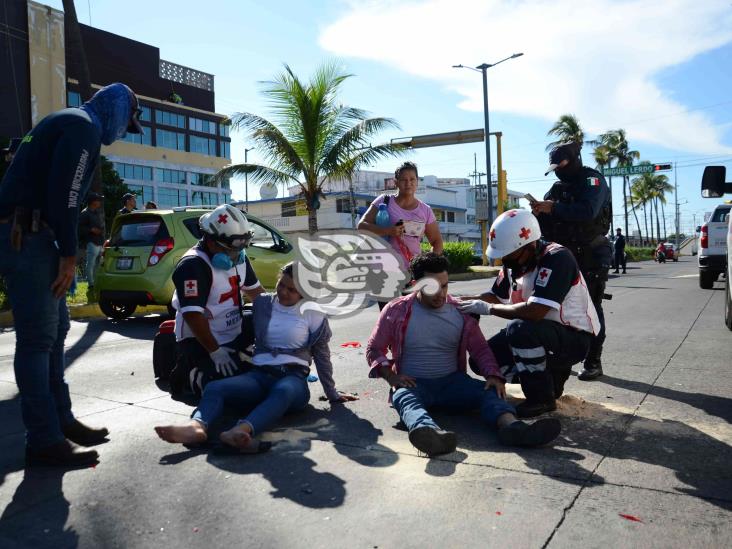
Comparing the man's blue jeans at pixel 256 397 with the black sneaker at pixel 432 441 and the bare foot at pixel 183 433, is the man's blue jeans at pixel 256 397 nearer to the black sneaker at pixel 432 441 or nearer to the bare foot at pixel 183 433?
the bare foot at pixel 183 433

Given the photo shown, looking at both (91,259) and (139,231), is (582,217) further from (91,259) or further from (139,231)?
(91,259)

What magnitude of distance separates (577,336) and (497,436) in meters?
0.99

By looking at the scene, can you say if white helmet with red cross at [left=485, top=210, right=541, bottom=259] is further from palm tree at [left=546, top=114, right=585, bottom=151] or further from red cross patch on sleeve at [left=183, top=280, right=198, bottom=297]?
palm tree at [left=546, top=114, right=585, bottom=151]

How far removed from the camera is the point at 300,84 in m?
19.1

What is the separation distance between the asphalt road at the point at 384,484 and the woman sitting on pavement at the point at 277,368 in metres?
0.19

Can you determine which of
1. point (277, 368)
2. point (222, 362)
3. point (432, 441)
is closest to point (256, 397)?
point (277, 368)

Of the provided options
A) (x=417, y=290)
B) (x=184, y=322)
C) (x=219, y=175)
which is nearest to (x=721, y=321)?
(x=417, y=290)

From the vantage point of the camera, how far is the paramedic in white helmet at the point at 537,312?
4055mm

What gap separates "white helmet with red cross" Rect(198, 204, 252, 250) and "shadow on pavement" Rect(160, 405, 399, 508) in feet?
3.92

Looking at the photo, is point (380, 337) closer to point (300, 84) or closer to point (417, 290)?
point (417, 290)

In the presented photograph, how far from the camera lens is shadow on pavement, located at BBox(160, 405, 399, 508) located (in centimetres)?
296

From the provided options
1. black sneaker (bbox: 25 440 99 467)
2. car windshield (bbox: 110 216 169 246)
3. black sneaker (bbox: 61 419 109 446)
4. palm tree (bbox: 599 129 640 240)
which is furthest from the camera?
palm tree (bbox: 599 129 640 240)

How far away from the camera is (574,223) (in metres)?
5.42

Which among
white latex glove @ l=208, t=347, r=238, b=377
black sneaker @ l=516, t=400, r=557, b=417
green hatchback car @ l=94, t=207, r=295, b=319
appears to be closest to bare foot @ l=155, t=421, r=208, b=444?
white latex glove @ l=208, t=347, r=238, b=377
